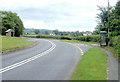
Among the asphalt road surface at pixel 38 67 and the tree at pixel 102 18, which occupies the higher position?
the tree at pixel 102 18

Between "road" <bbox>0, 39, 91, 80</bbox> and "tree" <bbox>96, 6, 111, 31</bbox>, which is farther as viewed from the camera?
"tree" <bbox>96, 6, 111, 31</bbox>

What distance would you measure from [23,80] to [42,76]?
4.00 feet

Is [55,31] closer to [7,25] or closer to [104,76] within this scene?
[7,25]

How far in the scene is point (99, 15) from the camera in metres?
35.3

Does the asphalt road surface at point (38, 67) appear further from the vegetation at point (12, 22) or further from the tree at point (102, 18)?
A: the vegetation at point (12, 22)

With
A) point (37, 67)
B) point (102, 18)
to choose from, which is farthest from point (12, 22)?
point (37, 67)

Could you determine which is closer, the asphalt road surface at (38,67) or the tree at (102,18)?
the asphalt road surface at (38,67)

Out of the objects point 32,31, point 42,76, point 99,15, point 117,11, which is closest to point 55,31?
point 32,31

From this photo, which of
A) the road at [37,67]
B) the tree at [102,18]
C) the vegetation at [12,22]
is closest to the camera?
the road at [37,67]

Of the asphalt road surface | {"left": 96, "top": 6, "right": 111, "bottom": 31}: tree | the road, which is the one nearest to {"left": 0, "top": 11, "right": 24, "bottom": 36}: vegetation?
{"left": 96, "top": 6, "right": 111, "bottom": 31}: tree

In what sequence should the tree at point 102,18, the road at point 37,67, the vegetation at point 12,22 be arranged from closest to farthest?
the road at point 37,67, the tree at point 102,18, the vegetation at point 12,22

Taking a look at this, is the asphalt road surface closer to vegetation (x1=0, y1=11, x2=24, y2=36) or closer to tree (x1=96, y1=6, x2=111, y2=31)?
tree (x1=96, y1=6, x2=111, y2=31)

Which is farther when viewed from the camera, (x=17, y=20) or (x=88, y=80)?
(x=17, y=20)

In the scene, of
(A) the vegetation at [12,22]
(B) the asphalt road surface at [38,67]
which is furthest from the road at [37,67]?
(A) the vegetation at [12,22]
